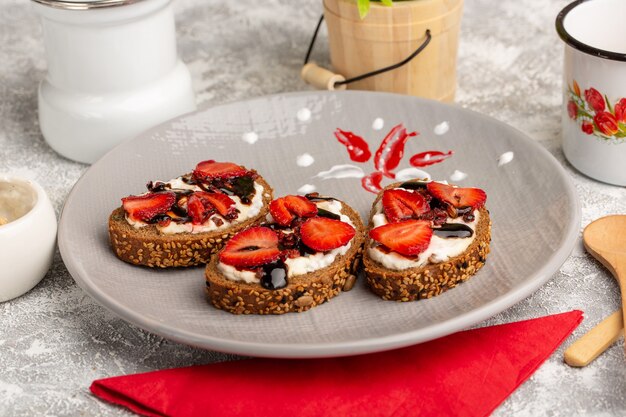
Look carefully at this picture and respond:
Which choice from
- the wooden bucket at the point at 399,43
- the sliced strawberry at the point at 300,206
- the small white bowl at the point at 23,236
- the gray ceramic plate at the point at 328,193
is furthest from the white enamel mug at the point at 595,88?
the small white bowl at the point at 23,236

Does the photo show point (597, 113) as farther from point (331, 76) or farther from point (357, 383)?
point (357, 383)

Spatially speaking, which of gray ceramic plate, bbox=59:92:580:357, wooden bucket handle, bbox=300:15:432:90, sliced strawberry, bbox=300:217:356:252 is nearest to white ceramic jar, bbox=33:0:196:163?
gray ceramic plate, bbox=59:92:580:357

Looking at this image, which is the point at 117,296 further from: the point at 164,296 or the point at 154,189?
the point at 154,189

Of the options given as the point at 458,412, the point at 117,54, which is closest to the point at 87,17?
the point at 117,54

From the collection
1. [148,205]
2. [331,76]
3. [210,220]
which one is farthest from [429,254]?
[331,76]

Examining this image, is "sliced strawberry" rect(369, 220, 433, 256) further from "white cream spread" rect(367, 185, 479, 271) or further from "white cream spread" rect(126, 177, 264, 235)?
"white cream spread" rect(126, 177, 264, 235)
